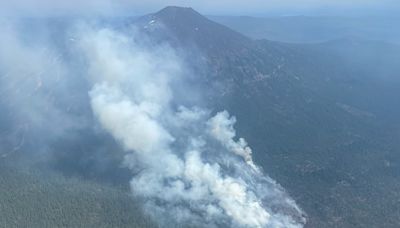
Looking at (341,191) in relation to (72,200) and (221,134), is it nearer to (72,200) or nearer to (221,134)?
(221,134)

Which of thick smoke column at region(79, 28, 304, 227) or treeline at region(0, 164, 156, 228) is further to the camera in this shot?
thick smoke column at region(79, 28, 304, 227)

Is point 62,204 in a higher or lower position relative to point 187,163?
lower

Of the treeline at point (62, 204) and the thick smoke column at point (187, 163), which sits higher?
the thick smoke column at point (187, 163)

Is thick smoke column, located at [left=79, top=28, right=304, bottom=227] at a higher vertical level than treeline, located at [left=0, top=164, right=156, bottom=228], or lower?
higher

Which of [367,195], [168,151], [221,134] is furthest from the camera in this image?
[221,134]

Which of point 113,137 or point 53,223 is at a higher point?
point 113,137

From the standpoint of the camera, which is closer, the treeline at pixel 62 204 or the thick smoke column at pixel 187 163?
the treeline at pixel 62 204

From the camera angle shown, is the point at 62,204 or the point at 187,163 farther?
the point at 187,163

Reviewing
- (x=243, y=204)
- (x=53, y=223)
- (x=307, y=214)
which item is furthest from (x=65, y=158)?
(x=307, y=214)
